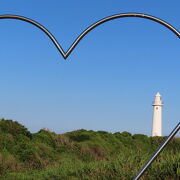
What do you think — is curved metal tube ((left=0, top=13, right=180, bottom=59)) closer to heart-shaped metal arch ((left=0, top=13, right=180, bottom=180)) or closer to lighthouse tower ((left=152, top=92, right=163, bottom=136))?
heart-shaped metal arch ((left=0, top=13, right=180, bottom=180))

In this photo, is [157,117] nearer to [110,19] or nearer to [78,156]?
[78,156]

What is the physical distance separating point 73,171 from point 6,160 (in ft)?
13.6

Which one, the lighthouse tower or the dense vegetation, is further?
the lighthouse tower

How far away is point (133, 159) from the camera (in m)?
10.6

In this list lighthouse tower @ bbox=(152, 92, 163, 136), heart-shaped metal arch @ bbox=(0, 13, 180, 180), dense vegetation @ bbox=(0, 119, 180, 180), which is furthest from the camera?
lighthouse tower @ bbox=(152, 92, 163, 136)

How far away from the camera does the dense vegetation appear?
32.0ft

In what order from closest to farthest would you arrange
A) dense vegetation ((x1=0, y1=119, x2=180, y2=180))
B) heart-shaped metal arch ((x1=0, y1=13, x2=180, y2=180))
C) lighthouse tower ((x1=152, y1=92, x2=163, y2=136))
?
heart-shaped metal arch ((x1=0, y1=13, x2=180, y2=180)) < dense vegetation ((x1=0, y1=119, x2=180, y2=180)) < lighthouse tower ((x1=152, y1=92, x2=163, y2=136))

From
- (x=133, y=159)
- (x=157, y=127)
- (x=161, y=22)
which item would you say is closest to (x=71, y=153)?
(x=133, y=159)

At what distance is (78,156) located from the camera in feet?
59.0

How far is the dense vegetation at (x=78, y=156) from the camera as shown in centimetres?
976

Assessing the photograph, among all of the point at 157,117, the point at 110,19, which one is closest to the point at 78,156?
the point at 110,19

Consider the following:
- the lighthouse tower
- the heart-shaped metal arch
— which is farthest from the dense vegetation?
the lighthouse tower

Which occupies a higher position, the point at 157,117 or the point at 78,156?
the point at 157,117

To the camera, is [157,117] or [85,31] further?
[157,117]
